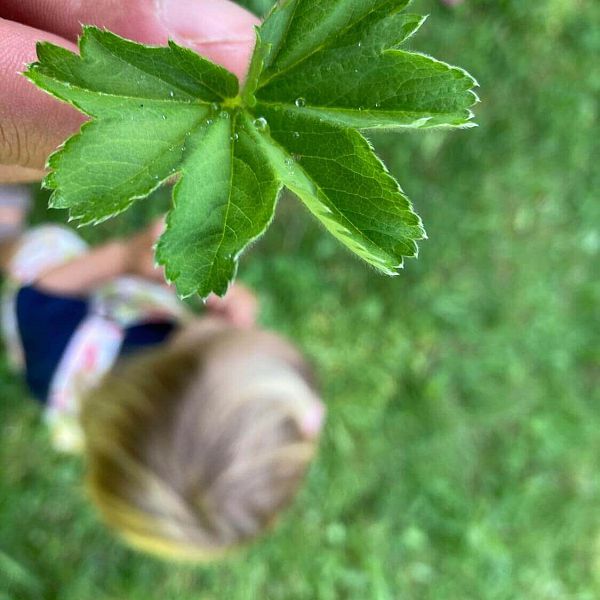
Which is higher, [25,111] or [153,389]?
[25,111]

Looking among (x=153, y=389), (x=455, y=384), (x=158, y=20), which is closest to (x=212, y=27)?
(x=158, y=20)

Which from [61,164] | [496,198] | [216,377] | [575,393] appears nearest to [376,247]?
[61,164]

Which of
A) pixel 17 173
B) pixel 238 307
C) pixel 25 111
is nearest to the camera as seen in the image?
pixel 25 111

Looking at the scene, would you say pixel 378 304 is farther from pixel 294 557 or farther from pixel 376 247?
pixel 376 247

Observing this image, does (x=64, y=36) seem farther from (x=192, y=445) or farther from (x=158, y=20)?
(x=192, y=445)

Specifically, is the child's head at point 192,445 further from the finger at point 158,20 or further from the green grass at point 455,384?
the finger at point 158,20

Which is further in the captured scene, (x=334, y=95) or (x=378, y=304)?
(x=378, y=304)

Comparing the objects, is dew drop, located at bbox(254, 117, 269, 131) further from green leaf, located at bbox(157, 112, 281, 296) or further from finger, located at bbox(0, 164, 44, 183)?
finger, located at bbox(0, 164, 44, 183)
